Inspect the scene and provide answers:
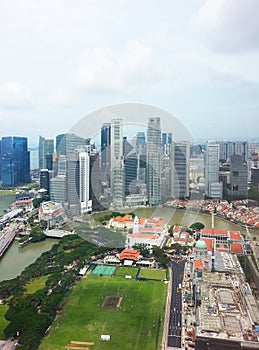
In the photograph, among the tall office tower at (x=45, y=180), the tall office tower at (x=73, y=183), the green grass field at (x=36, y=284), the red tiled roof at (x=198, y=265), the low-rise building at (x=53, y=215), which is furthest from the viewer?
the tall office tower at (x=45, y=180)

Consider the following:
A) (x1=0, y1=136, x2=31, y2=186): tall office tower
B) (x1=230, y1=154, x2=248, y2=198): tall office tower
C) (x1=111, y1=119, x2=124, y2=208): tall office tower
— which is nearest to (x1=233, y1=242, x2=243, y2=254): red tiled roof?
(x1=111, y1=119, x2=124, y2=208): tall office tower

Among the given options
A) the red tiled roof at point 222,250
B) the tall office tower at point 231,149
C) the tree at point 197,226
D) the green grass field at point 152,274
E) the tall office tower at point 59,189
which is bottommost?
the green grass field at point 152,274

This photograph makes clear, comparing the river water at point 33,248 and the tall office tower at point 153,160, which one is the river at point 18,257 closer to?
the river water at point 33,248

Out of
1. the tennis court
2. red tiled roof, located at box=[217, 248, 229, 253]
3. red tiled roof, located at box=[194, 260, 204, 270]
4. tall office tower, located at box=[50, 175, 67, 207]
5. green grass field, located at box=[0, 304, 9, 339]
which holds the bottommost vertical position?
green grass field, located at box=[0, 304, 9, 339]

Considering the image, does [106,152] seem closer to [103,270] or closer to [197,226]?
[103,270]

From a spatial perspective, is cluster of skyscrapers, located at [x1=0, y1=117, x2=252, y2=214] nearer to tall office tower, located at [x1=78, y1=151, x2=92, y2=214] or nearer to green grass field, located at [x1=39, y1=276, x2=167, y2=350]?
tall office tower, located at [x1=78, y1=151, x2=92, y2=214]

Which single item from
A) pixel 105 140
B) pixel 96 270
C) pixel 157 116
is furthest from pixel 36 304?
pixel 157 116

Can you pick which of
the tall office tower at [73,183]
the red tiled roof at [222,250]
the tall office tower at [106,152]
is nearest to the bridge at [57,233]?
the tall office tower at [73,183]

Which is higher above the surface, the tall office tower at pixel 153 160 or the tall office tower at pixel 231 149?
the tall office tower at pixel 231 149
